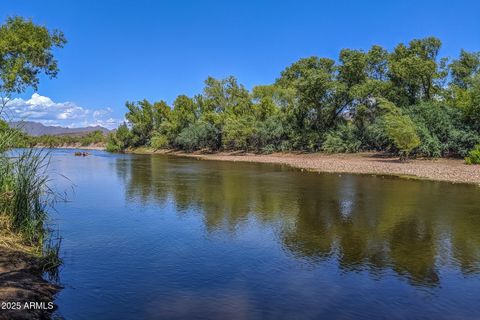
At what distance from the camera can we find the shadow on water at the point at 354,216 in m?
14.2

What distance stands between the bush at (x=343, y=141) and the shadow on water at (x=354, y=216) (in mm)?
27050

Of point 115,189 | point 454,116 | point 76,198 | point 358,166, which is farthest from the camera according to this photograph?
point 454,116

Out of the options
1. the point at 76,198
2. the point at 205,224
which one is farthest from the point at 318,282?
the point at 76,198

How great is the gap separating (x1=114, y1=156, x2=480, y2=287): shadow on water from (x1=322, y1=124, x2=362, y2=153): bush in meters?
27.0

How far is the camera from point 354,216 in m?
21.4

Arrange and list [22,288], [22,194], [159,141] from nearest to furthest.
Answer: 1. [22,288]
2. [22,194]
3. [159,141]

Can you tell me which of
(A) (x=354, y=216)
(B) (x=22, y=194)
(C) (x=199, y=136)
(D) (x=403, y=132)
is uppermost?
(C) (x=199, y=136)

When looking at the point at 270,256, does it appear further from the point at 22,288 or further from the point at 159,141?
the point at 159,141

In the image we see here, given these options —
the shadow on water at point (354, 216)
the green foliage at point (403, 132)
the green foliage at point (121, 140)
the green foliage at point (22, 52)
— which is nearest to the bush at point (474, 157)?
the green foliage at point (403, 132)

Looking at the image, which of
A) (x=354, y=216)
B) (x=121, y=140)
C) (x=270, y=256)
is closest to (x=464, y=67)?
(x=354, y=216)

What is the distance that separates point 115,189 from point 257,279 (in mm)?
22361

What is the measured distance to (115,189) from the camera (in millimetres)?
31953

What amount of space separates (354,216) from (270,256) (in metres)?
8.52

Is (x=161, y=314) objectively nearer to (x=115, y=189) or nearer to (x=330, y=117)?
(x=115, y=189)
